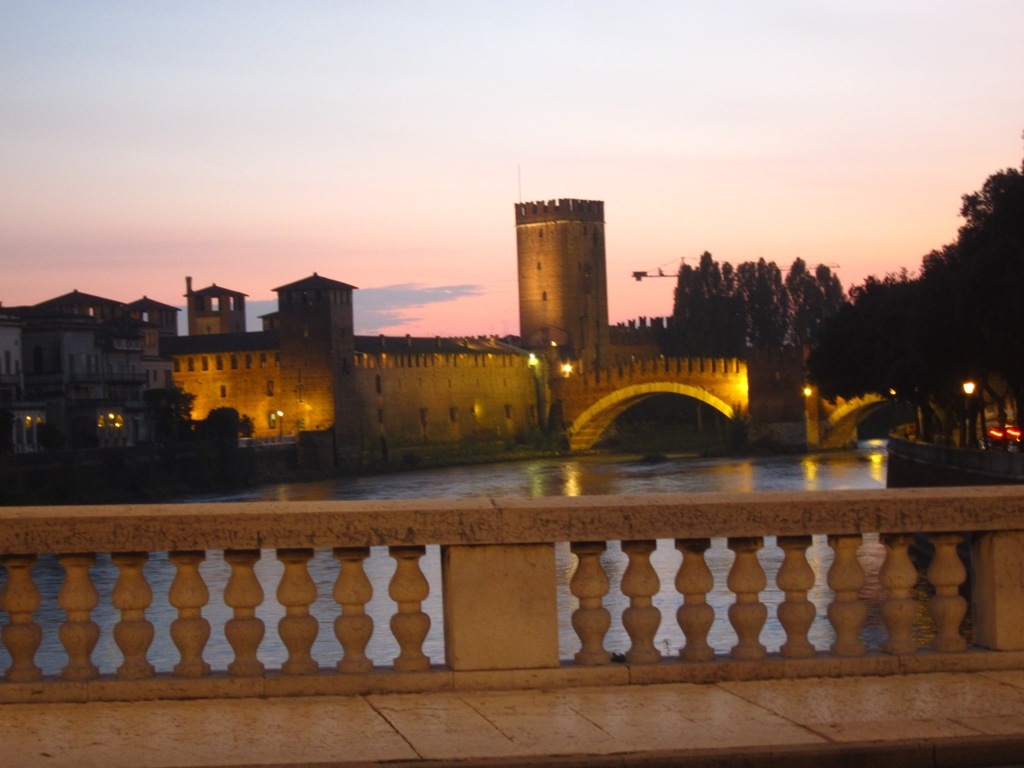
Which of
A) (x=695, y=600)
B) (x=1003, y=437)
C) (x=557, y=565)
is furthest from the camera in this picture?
(x=1003, y=437)

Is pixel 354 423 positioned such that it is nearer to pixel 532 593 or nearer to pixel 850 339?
pixel 850 339

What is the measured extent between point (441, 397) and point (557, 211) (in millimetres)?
11304

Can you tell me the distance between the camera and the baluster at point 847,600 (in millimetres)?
3668

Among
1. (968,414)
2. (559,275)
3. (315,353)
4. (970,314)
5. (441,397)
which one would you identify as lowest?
(968,414)

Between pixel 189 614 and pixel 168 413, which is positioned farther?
pixel 168 413

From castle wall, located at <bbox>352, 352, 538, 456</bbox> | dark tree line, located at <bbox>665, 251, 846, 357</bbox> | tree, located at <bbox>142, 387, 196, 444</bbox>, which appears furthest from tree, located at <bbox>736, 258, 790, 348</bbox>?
tree, located at <bbox>142, 387, 196, 444</bbox>

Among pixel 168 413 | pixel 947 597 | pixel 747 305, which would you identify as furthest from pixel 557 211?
pixel 947 597

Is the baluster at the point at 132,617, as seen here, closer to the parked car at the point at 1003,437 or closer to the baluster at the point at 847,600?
the baluster at the point at 847,600

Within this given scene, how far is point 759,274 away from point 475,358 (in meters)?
10.5

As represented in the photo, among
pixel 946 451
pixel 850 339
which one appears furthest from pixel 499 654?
pixel 850 339

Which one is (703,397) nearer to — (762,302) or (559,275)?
(762,302)

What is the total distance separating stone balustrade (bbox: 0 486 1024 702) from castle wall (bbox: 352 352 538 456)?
142ft

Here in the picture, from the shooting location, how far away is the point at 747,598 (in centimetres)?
366

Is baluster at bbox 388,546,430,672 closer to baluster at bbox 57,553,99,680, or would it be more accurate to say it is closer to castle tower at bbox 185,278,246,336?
baluster at bbox 57,553,99,680
